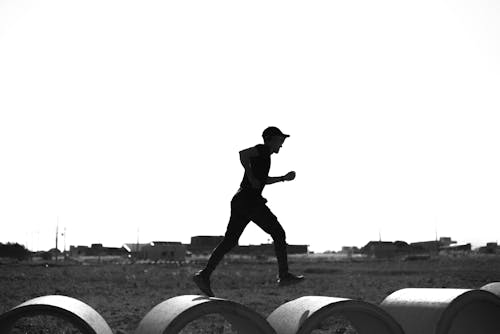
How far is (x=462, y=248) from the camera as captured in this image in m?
145

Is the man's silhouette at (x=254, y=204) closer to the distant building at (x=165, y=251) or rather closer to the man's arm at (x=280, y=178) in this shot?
the man's arm at (x=280, y=178)

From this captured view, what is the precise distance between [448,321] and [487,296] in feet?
2.07

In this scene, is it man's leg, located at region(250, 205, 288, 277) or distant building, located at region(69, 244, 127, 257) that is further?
distant building, located at region(69, 244, 127, 257)

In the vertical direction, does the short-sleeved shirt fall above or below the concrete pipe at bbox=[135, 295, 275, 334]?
above

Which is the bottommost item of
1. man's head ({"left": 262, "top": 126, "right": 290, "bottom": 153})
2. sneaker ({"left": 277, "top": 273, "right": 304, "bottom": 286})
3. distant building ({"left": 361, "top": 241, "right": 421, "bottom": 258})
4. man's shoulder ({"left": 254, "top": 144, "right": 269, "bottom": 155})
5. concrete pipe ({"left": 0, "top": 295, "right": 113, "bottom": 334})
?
distant building ({"left": 361, "top": 241, "right": 421, "bottom": 258})

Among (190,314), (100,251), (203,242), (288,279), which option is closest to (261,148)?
(288,279)

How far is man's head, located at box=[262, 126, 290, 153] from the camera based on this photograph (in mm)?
6793

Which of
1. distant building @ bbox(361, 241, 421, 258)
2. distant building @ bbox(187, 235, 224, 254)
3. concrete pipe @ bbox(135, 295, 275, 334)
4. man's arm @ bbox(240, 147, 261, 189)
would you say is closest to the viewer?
concrete pipe @ bbox(135, 295, 275, 334)

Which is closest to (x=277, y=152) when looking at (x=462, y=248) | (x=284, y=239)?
(x=284, y=239)

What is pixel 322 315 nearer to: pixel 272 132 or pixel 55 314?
pixel 272 132

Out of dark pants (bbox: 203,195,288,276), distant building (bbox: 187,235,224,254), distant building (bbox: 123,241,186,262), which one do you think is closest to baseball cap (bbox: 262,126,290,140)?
dark pants (bbox: 203,195,288,276)

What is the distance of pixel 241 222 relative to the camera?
6746 mm

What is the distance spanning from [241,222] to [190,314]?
1.74 m

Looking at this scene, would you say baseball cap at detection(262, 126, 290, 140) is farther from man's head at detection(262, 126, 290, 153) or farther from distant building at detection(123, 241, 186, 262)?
distant building at detection(123, 241, 186, 262)
